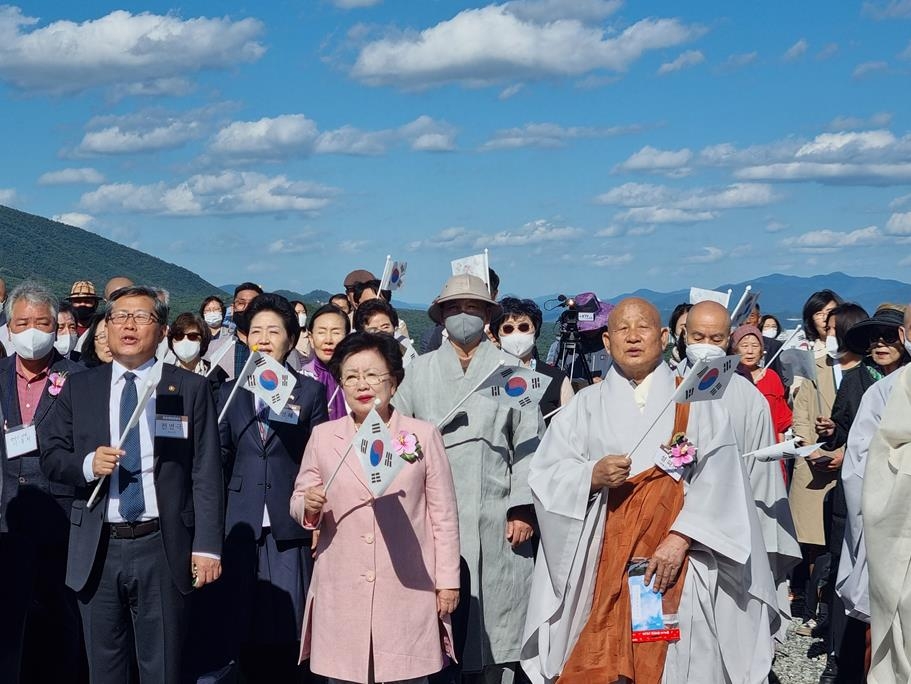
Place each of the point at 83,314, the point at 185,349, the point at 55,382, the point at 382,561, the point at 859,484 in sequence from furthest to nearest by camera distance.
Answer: the point at 83,314
the point at 185,349
the point at 55,382
the point at 859,484
the point at 382,561

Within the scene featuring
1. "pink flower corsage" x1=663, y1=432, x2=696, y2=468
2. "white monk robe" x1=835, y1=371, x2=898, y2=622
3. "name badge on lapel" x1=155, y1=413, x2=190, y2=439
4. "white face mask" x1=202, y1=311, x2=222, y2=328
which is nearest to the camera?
"pink flower corsage" x1=663, y1=432, x2=696, y2=468

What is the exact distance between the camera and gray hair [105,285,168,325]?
525 cm

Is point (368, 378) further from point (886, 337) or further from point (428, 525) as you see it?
point (886, 337)

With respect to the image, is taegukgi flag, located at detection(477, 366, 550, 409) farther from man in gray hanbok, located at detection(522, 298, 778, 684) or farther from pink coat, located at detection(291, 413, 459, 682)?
pink coat, located at detection(291, 413, 459, 682)

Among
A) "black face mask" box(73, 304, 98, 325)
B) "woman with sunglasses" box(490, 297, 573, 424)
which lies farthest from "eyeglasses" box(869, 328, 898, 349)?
"black face mask" box(73, 304, 98, 325)

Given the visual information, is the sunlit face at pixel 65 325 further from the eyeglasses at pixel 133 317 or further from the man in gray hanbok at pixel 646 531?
the man in gray hanbok at pixel 646 531

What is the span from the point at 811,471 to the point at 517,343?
2.67m

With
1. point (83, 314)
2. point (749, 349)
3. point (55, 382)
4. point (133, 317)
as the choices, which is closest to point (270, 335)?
point (55, 382)

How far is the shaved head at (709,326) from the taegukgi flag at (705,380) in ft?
5.16

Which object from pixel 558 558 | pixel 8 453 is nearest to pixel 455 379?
pixel 558 558

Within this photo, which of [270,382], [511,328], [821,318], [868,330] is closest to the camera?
[270,382]

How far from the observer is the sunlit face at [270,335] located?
648 centimetres

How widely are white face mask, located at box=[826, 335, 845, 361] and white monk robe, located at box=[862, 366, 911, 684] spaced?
3.87m

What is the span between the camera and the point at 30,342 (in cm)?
636
